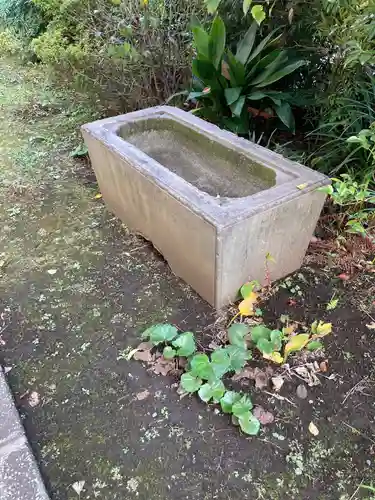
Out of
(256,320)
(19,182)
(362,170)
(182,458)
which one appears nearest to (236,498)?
(182,458)

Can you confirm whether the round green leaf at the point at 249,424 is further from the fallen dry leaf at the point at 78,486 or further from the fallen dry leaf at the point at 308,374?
the fallen dry leaf at the point at 78,486

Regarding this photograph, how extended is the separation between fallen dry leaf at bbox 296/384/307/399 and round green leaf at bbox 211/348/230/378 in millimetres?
317

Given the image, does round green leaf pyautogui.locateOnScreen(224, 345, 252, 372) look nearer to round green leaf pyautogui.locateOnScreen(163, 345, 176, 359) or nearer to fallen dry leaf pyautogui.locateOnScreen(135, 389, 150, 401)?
round green leaf pyautogui.locateOnScreen(163, 345, 176, 359)

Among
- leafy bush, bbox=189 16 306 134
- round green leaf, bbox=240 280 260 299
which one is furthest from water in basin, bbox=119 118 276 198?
round green leaf, bbox=240 280 260 299

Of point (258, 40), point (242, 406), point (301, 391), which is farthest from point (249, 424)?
point (258, 40)

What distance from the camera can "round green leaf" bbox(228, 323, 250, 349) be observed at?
1892mm

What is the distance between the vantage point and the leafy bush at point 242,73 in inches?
106

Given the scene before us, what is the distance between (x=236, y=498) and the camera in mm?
1464

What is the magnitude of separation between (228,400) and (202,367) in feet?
0.56

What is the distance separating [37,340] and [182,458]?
94 centimetres

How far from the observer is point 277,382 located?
180cm

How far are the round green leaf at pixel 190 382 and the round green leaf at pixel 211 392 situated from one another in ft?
0.08

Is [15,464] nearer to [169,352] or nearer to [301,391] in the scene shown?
[169,352]

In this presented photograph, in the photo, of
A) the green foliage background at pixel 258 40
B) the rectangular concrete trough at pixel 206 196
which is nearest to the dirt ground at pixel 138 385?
the rectangular concrete trough at pixel 206 196
